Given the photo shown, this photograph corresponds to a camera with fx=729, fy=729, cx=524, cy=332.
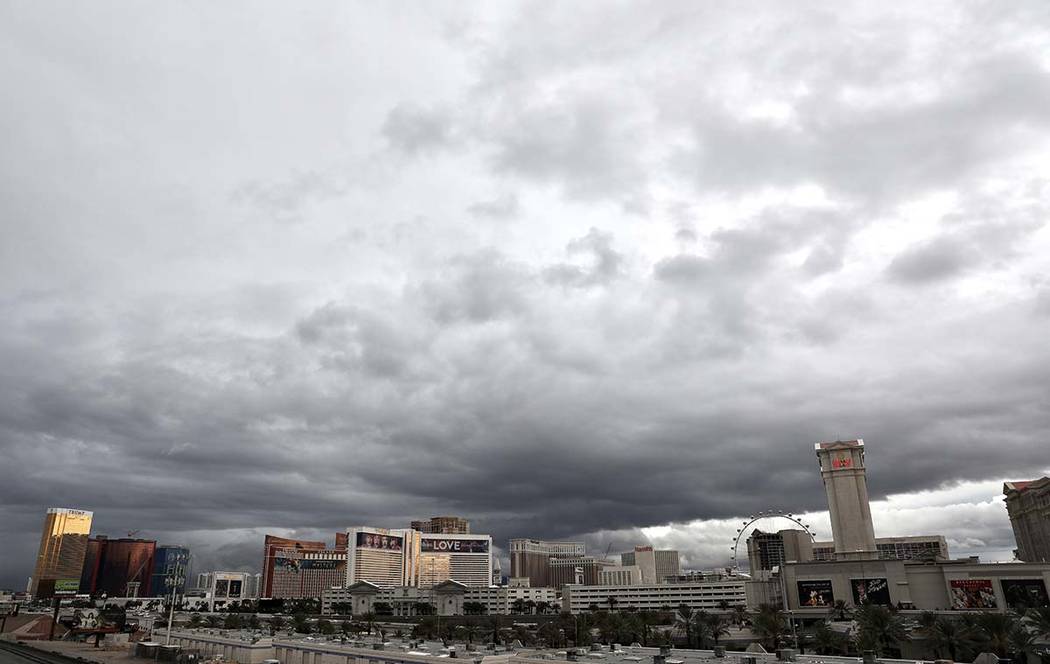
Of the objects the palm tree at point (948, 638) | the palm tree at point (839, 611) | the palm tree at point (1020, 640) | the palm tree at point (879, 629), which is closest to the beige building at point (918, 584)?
the palm tree at point (839, 611)

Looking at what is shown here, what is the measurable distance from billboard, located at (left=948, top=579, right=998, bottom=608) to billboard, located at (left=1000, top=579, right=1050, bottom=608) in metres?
3.22

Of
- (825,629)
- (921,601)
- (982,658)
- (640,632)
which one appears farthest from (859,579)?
(982,658)

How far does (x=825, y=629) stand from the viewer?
10706cm

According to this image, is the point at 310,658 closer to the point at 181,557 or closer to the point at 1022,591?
the point at 181,557

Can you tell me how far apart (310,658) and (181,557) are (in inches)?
2157

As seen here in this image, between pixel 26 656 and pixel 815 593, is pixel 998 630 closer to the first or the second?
pixel 815 593

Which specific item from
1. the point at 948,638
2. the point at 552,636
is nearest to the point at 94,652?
the point at 552,636

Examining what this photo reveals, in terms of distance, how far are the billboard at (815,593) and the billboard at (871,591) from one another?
619cm

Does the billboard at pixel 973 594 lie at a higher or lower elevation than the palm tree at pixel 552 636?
higher

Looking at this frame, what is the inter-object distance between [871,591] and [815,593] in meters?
13.8

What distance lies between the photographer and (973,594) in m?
170

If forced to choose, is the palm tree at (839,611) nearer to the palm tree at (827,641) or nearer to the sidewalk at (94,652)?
the palm tree at (827,641)

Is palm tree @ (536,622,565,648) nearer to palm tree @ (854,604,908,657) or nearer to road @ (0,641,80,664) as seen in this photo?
palm tree @ (854,604,908,657)

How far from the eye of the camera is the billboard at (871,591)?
597 feet
